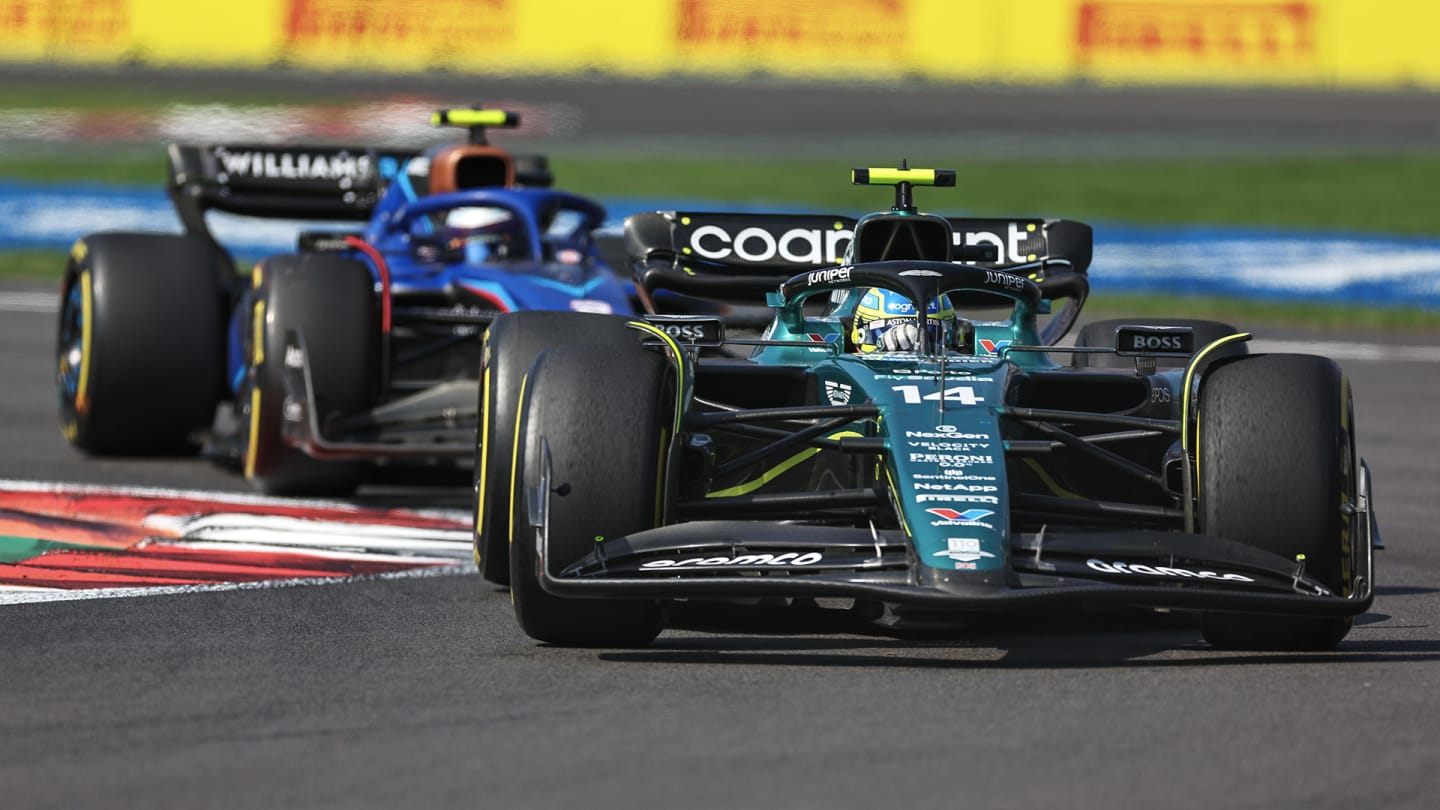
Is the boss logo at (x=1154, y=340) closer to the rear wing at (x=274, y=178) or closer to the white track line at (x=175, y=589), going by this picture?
the white track line at (x=175, y=589)

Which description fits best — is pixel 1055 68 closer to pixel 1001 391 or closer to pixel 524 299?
pixel 524 299

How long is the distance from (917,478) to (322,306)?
4.98 m

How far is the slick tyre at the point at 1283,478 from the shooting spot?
6941 mm

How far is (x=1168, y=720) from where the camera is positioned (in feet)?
19.8

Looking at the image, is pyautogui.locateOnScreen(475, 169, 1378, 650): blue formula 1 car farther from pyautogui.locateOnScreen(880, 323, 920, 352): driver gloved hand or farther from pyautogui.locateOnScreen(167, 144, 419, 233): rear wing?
pyautogui.locateOnScreen(167, 144, 419, 233): rear wing

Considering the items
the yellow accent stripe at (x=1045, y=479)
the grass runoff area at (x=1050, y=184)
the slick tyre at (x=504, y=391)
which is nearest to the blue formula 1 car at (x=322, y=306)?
the slick tyre at (x=504, y=391)

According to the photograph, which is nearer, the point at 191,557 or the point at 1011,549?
the point at 1011,549

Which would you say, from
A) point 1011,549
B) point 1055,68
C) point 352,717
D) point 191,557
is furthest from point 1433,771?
point 1055,68

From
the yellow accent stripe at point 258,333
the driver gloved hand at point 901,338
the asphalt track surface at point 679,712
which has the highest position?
the driver gloved hand at point 901,338

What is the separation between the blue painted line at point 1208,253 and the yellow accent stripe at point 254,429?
979 centimetres

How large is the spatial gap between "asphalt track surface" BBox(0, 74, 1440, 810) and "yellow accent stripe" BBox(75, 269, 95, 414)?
14.9ft

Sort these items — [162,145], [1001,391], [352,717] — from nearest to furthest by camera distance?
[352,717]
[1001,391]
[162,145]

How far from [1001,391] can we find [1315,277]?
14.8 meters

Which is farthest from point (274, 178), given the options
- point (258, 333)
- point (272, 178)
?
point (258, 333)
